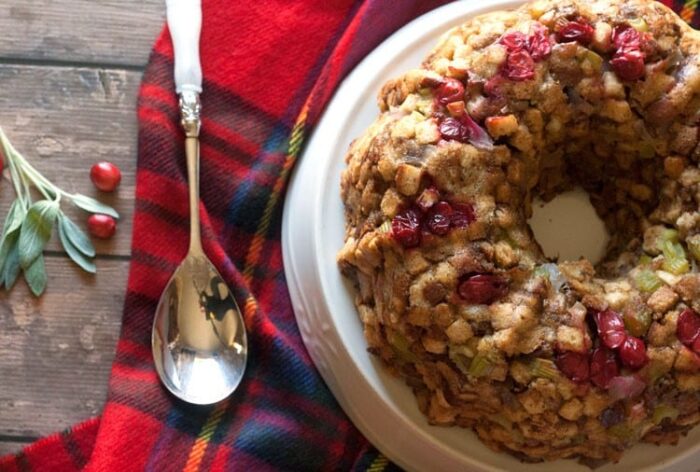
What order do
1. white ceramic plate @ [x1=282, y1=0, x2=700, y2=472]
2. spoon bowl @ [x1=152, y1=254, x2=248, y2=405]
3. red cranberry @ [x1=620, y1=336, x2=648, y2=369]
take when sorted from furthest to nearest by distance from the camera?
spoon bowl @ [x1=152, y1=254, x2=248, y2=405] → white ceramic plate @ [x1=282, y1=0, x2=700, y2=472] → red cranberry @ [x1=620, y1=336, x2=648, y2=369]

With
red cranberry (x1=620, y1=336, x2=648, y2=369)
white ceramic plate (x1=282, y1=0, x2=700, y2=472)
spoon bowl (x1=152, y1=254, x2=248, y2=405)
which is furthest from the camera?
spoon bowl (x1=152, y1=254, x2=248, y2=405)

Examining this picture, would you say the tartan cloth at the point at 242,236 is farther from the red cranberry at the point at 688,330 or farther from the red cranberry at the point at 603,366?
the red cranberry at the point at 688,330

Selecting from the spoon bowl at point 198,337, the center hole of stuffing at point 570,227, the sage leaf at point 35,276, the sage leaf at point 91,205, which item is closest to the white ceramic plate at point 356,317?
the center hole of stuffing at point 570,227

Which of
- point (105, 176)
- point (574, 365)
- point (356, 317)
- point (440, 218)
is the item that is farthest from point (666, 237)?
point (105, 176)

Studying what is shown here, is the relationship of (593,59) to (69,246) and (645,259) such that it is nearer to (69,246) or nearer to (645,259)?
(645,259)

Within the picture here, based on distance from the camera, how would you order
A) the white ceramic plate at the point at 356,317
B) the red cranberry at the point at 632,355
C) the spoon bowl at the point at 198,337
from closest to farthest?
the red cranberry at the point at 632,355, the white ceramic plate at the point at 356,317, the spoon bowl at the point at 198,337

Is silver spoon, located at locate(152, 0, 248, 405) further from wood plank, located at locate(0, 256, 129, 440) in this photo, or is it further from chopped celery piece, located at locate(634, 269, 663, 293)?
chopped celery piece, located at locate(634, 269, 663, 293)

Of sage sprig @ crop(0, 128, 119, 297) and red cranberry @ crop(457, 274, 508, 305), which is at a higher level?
red cranberry @ crop(457, 274, 508, 305)

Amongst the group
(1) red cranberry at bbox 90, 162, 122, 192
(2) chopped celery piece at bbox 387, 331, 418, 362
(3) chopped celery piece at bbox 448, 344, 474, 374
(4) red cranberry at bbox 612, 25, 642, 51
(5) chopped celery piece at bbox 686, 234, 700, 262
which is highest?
(4) red cranberry at bbox 612, 25, 642, 51

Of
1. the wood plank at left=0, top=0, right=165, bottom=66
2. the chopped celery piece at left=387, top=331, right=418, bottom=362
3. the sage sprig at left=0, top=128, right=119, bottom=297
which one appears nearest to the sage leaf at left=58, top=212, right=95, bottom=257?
the sage sprig at left=0, top=128, right=119, bottom=297
